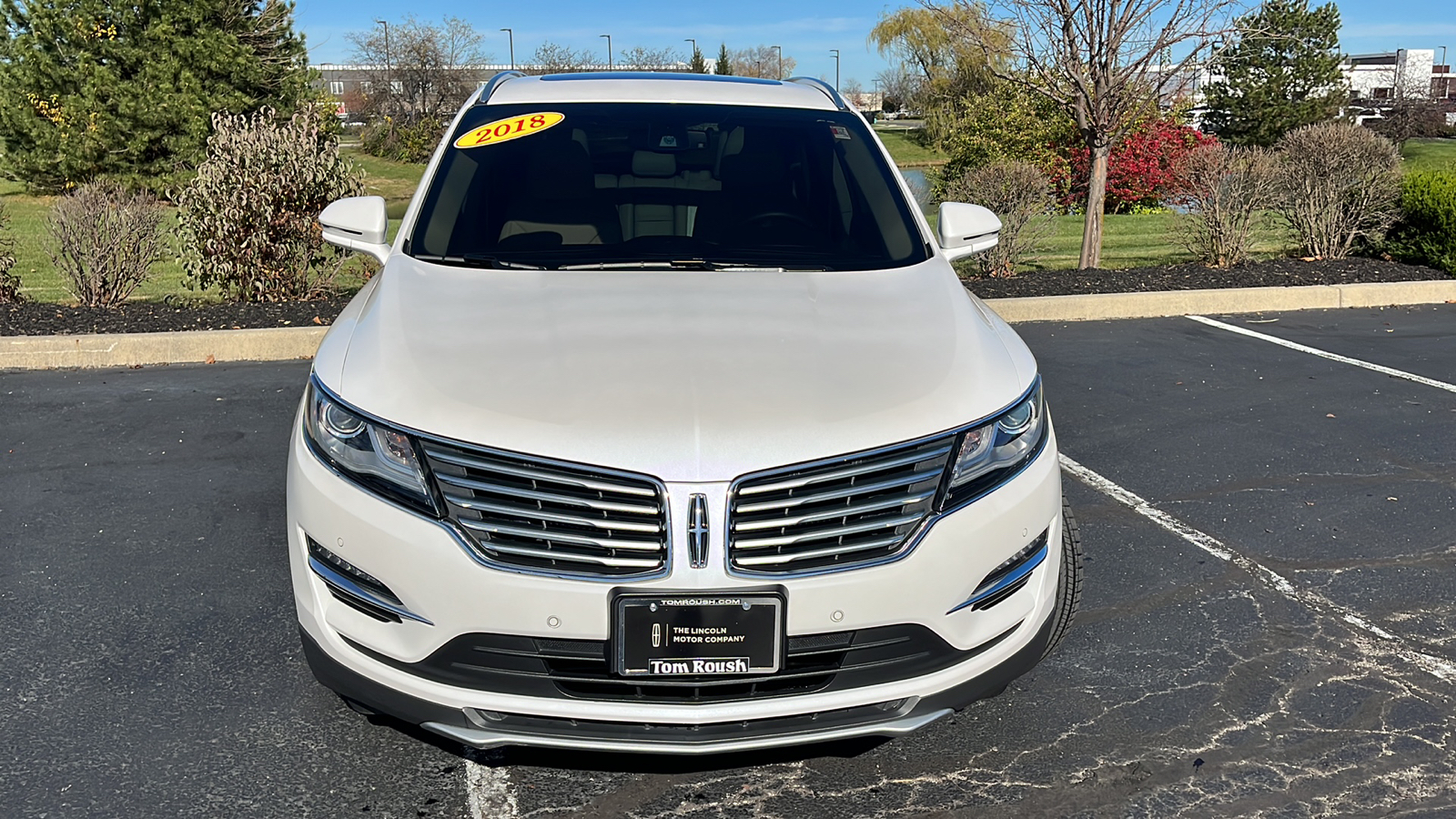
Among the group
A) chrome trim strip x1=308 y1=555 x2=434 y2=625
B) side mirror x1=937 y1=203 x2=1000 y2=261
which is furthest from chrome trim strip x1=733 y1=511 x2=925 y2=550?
side mirror x1=937 y1=203 x2=1000 y2=261

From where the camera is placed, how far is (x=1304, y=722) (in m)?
3.41

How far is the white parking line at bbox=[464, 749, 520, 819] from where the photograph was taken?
297 cm

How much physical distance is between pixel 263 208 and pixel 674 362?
24.3ft

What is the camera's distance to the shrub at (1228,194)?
38.4 feet

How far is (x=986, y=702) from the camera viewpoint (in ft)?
11.8

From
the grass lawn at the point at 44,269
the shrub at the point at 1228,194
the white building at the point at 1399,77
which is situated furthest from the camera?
the white building at the point at 1399,77

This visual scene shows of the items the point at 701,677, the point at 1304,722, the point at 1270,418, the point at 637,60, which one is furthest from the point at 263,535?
the point at 637,60

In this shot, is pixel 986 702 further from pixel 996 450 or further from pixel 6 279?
pixel 6 279

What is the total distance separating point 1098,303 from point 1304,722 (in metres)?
6.96

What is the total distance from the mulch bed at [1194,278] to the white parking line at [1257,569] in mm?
4710

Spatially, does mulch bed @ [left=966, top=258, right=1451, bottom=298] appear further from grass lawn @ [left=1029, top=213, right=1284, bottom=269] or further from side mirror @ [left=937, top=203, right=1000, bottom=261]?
side mirror @ [left=937, top=203, right=1000, bottom=261]

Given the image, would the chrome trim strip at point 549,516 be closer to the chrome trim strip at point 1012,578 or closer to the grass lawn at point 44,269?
the chrome trim strip at point 1012,578

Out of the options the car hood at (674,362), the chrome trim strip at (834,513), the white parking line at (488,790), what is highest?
the car hood at (674,362)

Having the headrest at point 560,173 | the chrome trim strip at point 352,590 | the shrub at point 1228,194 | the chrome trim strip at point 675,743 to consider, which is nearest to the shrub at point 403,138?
the shrub at point 1228,194
